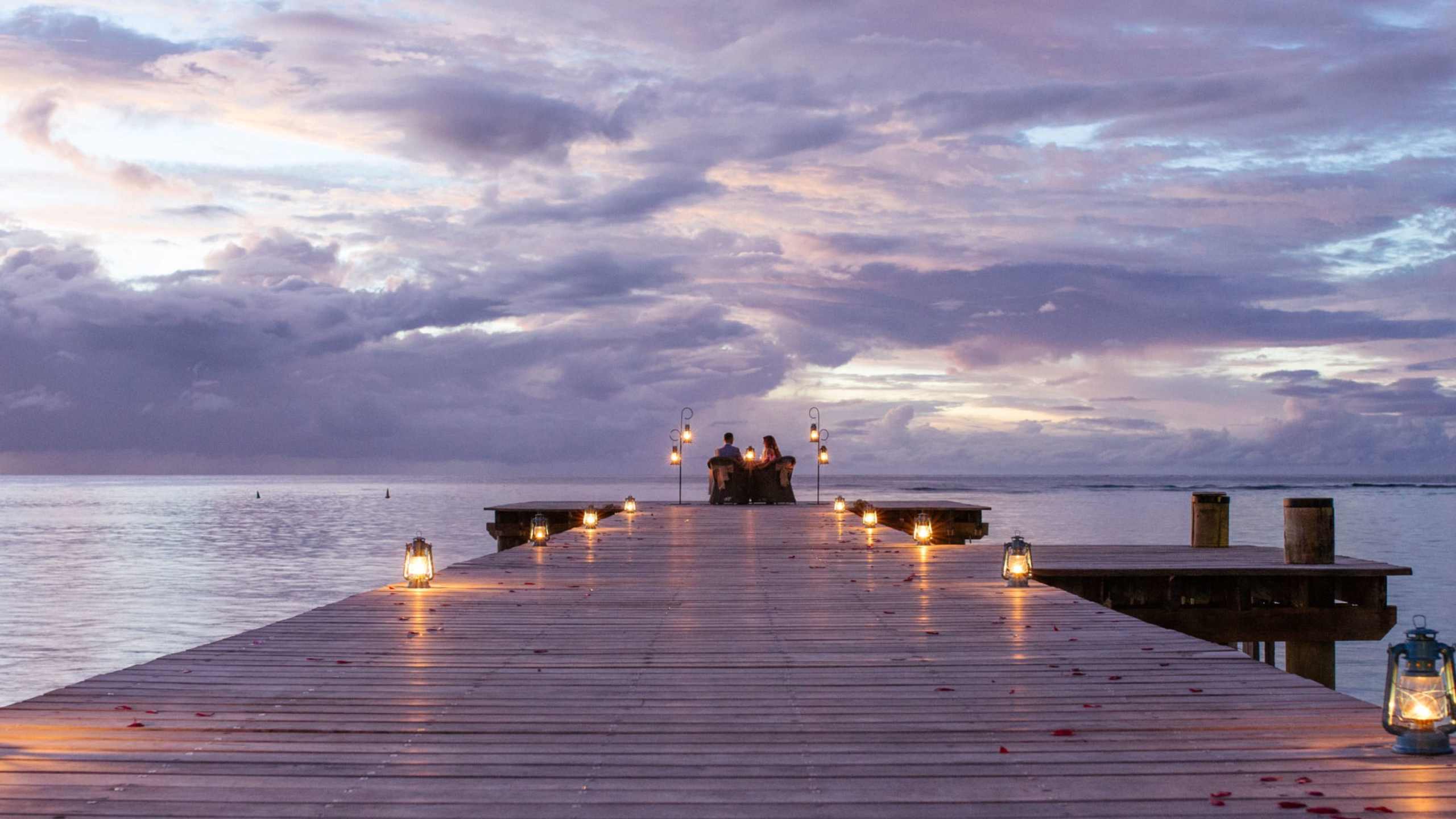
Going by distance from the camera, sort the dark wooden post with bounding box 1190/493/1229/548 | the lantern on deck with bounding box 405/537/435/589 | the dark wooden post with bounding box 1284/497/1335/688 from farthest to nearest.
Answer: the dark wooden post with bounding box 1190/493/1229/548, the dark wooden post with bounding box 1284/497/1335/688, the lantern on deck with bounding box 405/537/435/589

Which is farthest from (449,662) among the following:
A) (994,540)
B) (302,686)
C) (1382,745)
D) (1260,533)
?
(1260,533)

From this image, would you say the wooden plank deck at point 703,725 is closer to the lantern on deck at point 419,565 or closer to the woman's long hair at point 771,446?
the lantern on deck at point 419,565

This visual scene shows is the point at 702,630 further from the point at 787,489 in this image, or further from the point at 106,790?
the point at 787,489

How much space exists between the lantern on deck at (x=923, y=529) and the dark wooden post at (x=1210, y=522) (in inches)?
206

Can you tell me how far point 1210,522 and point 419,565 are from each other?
13987 mm

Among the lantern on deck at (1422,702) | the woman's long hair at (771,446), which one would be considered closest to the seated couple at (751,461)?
the woman's long hair at (771,446)

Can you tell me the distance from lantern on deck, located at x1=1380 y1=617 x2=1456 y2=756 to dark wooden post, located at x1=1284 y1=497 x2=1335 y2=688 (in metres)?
12.0

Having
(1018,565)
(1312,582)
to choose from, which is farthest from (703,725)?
(1312,582)

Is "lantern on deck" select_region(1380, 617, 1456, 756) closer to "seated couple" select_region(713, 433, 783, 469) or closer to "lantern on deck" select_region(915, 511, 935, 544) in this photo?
"lantern on deck" select_region(915, 511, 935, 544)

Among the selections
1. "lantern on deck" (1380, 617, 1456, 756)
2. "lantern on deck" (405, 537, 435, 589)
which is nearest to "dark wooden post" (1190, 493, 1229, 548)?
"lantern on deck" (405, 537, 435, 589)

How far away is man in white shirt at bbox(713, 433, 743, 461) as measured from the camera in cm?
3600

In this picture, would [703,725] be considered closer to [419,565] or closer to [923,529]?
[419,565]

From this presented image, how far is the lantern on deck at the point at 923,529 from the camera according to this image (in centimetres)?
1802

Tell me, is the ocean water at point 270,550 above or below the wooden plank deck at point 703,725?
below
